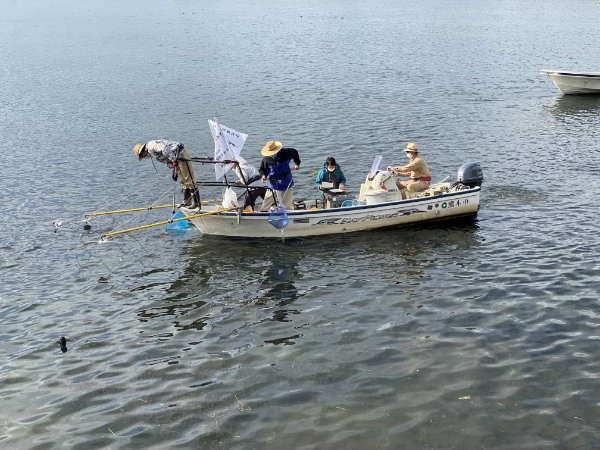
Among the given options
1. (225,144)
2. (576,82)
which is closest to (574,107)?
(576,82)

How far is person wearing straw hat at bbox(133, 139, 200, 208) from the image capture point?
2155cm

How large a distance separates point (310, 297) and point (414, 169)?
711 centimetres

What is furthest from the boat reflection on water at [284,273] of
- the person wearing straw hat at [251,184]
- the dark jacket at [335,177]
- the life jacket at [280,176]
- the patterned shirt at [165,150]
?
the patterned shirt at [165,150]

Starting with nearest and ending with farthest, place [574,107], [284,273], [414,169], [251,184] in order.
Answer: [284,273] < [251,184] < [414,169] < [574,107]

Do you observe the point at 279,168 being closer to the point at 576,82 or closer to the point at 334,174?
the point at 334,174

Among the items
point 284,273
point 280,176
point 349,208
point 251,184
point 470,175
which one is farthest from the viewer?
point 470,175

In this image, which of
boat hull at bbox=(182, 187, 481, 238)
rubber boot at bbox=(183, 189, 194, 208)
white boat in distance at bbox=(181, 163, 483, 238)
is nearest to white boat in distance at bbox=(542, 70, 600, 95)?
white boat in distance at bbox=(181, 163, 483, 238)

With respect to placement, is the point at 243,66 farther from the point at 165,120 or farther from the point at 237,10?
the point at 237,10

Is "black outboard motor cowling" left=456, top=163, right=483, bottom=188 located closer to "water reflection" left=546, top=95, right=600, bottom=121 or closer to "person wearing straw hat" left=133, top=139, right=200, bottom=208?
"person wearing straw hat" left=133, top=139, right=200, bottom=208

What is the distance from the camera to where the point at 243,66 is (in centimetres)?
6025

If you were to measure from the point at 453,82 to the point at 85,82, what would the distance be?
94.2 feet

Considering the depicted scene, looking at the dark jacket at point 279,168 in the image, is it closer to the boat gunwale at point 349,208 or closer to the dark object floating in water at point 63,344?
the boat gunwale at point 349,208

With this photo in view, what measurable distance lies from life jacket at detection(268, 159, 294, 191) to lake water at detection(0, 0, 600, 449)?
183cm

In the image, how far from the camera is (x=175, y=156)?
70.6 feet
